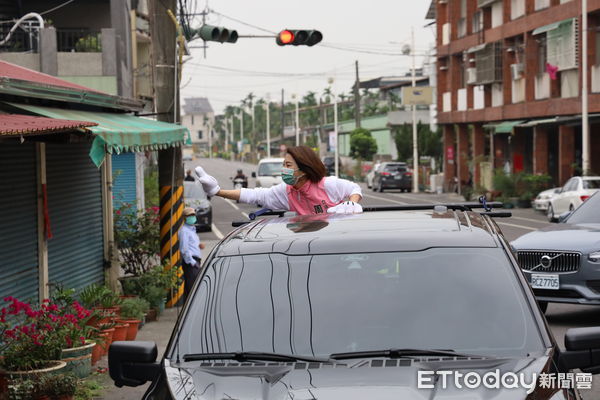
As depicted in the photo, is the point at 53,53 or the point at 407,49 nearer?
the point at 53,53

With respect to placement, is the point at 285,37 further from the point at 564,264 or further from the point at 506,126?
the point at 506,126

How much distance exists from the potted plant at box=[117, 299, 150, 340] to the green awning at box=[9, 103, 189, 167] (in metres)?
1.97

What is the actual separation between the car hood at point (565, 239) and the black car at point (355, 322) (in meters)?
7.48

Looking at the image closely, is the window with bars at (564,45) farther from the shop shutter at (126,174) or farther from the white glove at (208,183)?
the white glove at (208,183)

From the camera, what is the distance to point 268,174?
45.9m

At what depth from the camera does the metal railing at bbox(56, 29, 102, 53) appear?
31.0 m

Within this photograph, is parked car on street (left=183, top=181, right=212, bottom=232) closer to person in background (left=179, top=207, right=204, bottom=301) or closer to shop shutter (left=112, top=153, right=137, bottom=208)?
shop shutter (left=112, top=153, right=137, bottom=208)

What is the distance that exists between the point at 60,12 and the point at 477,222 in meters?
30.1

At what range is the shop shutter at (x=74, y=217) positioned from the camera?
508 inches

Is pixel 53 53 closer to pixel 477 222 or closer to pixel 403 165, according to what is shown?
pixel 477 222

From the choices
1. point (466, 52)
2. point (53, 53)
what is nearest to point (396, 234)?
point (53, 53)

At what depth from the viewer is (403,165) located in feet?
208

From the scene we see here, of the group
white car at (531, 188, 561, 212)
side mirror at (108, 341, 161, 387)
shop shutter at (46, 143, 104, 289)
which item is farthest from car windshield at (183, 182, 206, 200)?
side mirror at (108, 341, 161, 387)

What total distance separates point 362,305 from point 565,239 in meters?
8.60
